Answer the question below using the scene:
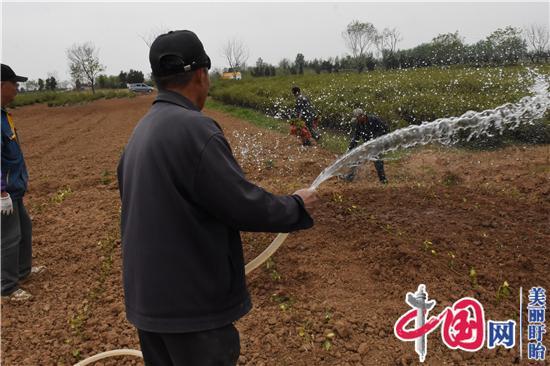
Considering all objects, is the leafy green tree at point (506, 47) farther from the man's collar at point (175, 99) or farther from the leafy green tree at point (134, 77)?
the leafy green tree at point (134, 77)

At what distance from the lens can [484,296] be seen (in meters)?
3.72

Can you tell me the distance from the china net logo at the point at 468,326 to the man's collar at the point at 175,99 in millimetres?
Answer: 2282

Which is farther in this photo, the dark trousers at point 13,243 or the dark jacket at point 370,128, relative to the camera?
the dark jacket at point 370,128

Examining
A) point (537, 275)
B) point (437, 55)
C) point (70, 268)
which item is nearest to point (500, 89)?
point (537, 275)

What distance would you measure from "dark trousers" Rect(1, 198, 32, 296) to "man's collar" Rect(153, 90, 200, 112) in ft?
9.54

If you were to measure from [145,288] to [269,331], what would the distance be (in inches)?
76.2

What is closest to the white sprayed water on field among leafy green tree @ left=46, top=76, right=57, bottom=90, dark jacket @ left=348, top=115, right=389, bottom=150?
dark jacket @ left=348, top=115, right=389, bottom=150

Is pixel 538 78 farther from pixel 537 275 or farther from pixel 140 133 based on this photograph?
pixel 140 133

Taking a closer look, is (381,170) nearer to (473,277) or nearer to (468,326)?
(473,277)

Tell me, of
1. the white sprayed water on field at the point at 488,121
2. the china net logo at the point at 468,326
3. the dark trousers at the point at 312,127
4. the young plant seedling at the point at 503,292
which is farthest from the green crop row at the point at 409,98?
the china net logo at the point at 468,326

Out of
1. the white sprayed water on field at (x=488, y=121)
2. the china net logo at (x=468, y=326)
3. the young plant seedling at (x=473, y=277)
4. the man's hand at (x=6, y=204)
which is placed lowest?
the china net logo at (x=468, y=326)

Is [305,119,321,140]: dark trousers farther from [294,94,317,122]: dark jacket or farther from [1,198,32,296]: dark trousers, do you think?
[1,198,32,296]: dark trousers

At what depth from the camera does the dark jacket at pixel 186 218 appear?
1.58m

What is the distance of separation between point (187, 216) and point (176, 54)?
0.62 meters
